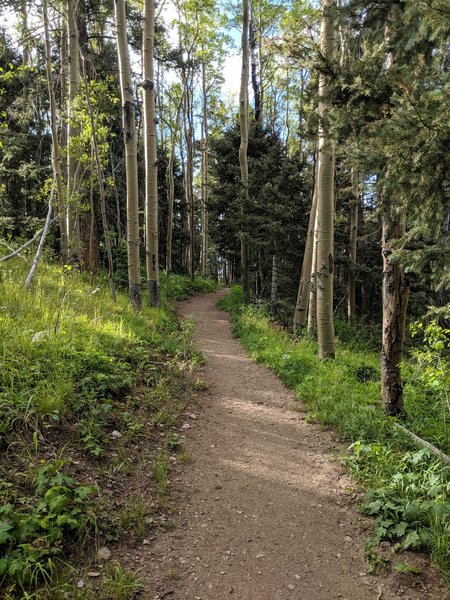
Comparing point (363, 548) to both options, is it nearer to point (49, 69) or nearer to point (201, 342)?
point (201, 342)

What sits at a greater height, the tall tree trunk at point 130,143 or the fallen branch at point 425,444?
the tall tree trunk at point 130,143

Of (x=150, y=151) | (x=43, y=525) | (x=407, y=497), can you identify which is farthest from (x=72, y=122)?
(x=407, y=497)

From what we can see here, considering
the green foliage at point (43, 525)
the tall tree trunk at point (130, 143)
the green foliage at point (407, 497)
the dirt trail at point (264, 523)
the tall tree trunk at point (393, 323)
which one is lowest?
the dirt trail at point (264, 523)

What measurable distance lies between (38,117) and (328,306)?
13.8 m

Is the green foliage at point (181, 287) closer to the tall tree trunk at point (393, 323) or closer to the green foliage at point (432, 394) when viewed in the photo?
the green foliage at point (432, 394)

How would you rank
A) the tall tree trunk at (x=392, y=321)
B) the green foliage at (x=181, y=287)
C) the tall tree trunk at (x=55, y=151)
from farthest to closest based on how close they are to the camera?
the green foliage at (x=181, y=287) → the tall tree trunk at (x=55, y=151) → the tall tree trunk at (x=392, y=321)

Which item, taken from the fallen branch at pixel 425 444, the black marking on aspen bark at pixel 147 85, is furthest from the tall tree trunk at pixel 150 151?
the fallen branch at pixel 425 444

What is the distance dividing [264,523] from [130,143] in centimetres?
787

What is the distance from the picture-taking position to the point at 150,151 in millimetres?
9414

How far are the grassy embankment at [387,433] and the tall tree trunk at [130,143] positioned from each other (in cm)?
331

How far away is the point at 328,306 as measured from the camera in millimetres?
7570

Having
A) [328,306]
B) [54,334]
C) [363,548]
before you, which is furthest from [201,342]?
[363,548]

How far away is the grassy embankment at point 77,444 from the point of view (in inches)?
98.5

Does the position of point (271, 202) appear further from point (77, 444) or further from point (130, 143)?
point (77, 444)
